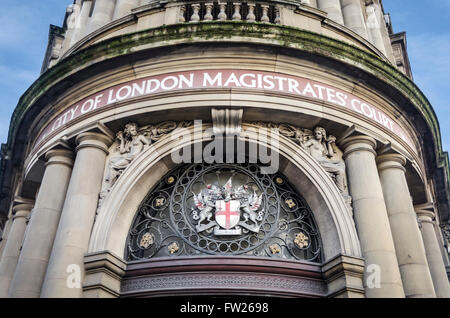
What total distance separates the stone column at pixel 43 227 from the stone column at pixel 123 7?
5.93m

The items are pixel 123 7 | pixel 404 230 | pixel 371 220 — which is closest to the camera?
pixel 371 220

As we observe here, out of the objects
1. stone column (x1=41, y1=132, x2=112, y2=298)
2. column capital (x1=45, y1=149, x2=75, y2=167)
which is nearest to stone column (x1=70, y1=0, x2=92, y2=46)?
column capital (x1=45, y1=149, x2=75, y2=167)

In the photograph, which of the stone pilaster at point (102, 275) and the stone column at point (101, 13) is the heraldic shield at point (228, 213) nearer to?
the stone pilaster at point (102, 275)

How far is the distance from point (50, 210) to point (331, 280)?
6933 mm

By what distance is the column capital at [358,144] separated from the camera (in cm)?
1212

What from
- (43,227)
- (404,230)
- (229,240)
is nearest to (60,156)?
(43,227)

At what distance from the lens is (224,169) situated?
12.6 m

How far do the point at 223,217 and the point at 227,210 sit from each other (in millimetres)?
211

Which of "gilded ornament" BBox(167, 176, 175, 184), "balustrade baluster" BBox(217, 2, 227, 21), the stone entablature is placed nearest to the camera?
the stone entablature

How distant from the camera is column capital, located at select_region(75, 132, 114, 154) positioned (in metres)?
→ 12.2

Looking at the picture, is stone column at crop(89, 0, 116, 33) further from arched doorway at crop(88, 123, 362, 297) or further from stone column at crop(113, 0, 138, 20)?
arched doorway at crop(88, 123, 362, 297)

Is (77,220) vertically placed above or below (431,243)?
below

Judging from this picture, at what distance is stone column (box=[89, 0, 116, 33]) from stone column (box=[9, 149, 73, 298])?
236 inches

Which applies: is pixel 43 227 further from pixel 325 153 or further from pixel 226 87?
pixel 325 153
